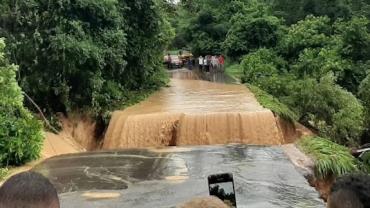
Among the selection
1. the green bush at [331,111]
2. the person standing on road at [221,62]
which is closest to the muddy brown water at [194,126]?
the green bush at [331,111]

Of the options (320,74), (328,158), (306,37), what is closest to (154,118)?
(328,158)

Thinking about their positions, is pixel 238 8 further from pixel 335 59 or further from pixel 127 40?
pixel 127 40

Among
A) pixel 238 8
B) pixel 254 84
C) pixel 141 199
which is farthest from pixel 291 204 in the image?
pixel 238 8

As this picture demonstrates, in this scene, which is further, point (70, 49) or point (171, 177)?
point (70, 49)

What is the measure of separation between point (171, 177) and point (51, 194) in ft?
30.8

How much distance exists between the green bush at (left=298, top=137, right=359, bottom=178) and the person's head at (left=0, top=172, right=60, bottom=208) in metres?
11.8

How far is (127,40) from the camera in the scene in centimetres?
2181

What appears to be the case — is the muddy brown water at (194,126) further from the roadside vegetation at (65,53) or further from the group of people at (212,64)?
the group of people at (212,64)

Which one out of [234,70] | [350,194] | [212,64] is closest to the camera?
[350,194]

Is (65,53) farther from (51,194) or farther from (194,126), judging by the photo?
(51,194)

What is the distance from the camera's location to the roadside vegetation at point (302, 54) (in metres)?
19.3

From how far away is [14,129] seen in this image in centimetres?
1380

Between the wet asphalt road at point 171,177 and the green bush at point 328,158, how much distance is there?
84 cm

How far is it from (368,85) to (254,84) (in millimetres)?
7406
